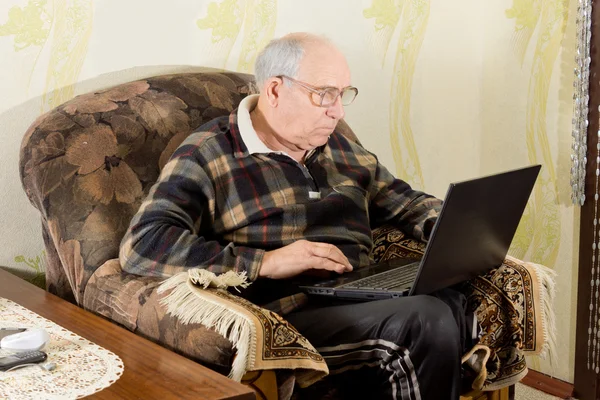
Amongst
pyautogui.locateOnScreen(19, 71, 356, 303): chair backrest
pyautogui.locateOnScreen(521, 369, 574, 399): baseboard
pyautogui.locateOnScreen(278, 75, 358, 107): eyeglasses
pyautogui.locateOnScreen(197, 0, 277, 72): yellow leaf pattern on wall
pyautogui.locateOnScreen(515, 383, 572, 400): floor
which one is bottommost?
pyautogui.locateOnScreen(515, 383, 572, 400): floor

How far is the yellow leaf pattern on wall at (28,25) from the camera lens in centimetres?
196

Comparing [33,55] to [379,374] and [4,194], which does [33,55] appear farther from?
[379,374]

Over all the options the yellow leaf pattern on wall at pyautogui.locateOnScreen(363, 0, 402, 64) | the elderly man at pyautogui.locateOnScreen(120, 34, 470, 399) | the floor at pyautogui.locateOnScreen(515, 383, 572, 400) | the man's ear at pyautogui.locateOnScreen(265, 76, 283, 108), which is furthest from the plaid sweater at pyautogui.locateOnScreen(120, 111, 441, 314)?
the floor at pyautogui.locateOnScreen(515, 383, 572, 400)

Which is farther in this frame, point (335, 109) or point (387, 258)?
point (387, 258)

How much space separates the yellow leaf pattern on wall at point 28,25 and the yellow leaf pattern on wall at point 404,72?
3.71 feet

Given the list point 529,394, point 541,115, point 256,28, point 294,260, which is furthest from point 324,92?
point 529,394

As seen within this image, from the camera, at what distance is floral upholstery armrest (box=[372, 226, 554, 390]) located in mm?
1843

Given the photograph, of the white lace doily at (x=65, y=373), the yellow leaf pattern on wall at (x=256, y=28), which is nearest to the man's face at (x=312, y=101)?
the yellow leaf pattern on wall at (x=256, y=28)

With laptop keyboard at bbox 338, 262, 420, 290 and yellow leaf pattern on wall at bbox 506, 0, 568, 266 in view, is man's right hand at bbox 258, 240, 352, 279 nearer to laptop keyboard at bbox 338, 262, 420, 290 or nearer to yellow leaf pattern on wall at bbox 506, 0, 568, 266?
laptop keyboard at bbox 338, 262, 420, 290

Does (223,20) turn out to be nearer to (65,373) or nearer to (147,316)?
(147,316)

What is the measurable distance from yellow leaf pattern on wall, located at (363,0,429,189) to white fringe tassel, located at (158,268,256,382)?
133cm

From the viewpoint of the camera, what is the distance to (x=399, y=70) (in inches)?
109

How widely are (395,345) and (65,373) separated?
640 mm

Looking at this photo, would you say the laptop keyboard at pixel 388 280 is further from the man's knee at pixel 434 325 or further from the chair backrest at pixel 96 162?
the chair backrest at pixel 96 162
